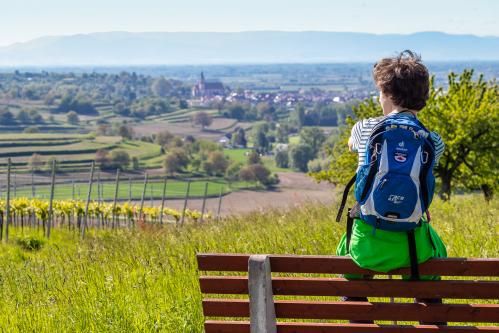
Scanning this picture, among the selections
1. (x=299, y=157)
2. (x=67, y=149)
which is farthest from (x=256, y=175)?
(x=299, y=157)

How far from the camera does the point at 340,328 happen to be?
3.88 meters

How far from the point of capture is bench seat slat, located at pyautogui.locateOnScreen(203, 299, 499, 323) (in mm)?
3791

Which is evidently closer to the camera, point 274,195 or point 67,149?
point 274,195

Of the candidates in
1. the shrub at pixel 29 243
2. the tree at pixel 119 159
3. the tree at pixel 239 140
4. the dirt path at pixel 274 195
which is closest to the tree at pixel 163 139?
the tree at pixel 239 140

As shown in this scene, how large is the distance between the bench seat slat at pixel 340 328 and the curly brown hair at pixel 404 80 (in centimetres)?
106

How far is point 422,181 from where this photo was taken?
375 cm

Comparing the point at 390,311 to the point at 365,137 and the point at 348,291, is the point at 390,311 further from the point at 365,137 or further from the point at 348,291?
the point at 365,137

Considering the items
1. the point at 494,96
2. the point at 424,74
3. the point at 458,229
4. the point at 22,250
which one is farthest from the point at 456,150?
the point at 424,74

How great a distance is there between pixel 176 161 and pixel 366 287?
413 feet

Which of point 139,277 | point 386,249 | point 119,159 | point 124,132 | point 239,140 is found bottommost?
point 239,140

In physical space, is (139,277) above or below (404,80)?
below

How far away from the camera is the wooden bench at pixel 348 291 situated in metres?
3.76

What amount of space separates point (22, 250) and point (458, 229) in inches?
428

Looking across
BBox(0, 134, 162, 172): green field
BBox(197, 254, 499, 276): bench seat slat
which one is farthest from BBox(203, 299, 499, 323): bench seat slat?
BBox(0, 134, 162, 172): green field
